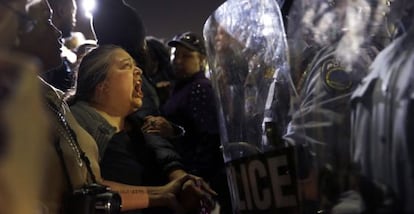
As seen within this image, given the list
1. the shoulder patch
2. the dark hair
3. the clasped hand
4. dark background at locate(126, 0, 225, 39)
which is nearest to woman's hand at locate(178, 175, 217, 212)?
the clasped hand

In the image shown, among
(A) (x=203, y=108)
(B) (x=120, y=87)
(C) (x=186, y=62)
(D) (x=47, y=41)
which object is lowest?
(A) (x=203, y=108)

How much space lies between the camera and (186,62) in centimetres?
284

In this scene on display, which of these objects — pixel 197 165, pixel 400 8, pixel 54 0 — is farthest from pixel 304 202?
pixel 54 0

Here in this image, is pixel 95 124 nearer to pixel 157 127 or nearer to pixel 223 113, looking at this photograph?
pixel 157 127

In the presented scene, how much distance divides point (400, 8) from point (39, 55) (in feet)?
2.60

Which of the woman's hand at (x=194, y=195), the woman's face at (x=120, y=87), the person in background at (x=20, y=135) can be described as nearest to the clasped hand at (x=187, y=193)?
the woman's hand at (x=194, y=195)

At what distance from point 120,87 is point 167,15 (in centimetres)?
222

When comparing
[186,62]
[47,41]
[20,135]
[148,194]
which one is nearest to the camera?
[20,135]

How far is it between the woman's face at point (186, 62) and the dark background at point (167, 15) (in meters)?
0.74

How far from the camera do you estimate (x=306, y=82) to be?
3.95ft

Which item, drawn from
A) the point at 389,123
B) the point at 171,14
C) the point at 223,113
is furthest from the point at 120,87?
the point at 171,14

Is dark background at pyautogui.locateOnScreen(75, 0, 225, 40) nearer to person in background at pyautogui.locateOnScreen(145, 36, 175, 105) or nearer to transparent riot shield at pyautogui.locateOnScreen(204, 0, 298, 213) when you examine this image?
person in background at pyautogui.locateOnScreen(145, 36, 175, 105)

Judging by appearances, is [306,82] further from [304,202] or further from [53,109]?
[53,109]

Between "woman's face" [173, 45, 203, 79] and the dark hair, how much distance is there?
0.72 meters
